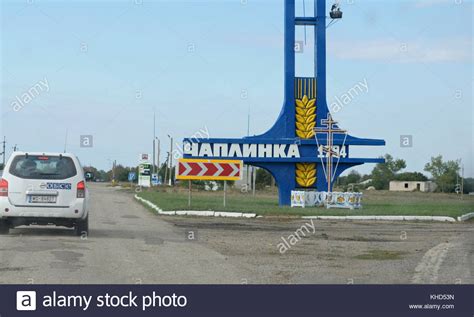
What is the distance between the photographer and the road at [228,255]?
11.5 m

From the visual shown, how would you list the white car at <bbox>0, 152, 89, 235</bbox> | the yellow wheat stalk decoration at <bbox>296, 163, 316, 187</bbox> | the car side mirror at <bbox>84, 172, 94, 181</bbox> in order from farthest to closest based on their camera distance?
the yellow wheat stalk decoration at <bbox>296, 163, 316, 187</bbox>
the car side mirror at <bbox>84, 172, 94, 181</bbox>
the white car at <bbox>0, 152, 89, 235</bbox>

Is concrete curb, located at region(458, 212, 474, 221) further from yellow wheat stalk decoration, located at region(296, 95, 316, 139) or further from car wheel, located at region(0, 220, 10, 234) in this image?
car wheel, located at region(0, 220, 10, 234)

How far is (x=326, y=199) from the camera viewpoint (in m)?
37.8

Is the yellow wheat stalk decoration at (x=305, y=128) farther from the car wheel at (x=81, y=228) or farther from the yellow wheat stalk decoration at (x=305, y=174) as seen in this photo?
the car wheel at (x=81, y=228)

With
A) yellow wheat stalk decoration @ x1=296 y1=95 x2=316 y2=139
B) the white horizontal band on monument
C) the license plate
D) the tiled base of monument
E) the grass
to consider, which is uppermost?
yellow wheat stalk decoration @ x1=296 y1=95 x2=316 y2=139

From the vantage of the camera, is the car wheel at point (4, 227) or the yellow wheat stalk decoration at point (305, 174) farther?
the yellow wheat stalk decoration at point (305, 174)

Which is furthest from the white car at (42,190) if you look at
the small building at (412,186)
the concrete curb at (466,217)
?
the small building at (412,186)

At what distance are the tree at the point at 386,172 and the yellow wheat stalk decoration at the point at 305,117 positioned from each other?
241ft

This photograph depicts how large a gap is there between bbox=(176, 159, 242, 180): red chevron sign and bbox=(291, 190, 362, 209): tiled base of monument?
6.17 m

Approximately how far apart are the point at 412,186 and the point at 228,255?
93612 mm

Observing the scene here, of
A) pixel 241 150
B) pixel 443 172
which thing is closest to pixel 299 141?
pixel 241 150

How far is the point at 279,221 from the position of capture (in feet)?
90.6

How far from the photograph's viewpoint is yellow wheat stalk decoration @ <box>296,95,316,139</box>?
132 feet

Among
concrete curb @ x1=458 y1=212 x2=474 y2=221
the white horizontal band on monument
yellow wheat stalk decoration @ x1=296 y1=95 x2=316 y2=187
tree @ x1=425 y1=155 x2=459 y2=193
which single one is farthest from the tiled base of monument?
tree @ x1=425 y1=155 x2=459 y2=193
